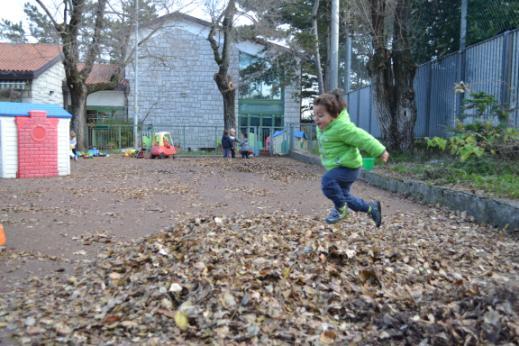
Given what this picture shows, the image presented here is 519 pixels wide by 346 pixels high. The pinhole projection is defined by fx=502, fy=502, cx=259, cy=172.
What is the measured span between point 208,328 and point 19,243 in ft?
10.8

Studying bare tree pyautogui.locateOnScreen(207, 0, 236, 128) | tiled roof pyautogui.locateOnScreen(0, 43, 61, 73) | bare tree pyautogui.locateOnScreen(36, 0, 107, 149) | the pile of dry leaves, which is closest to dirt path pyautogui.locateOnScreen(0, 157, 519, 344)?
the pile of dry leaves

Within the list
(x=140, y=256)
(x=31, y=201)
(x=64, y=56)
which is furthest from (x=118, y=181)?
(x=64, y=56)

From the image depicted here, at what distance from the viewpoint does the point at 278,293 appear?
125 inches

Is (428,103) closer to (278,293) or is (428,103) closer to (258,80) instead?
(278,293)

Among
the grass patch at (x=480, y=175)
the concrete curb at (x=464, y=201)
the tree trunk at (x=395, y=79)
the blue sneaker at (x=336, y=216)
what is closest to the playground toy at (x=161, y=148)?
the tree trunk at (x=395, y=79)

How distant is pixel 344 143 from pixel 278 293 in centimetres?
222

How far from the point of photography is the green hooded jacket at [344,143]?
480cm

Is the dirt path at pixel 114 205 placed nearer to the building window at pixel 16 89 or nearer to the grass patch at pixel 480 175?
the grass patch at pixel 480 175

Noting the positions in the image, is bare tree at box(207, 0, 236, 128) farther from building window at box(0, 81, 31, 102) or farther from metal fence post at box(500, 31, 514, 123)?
metal fence post at box(500, 31, 514, 123)

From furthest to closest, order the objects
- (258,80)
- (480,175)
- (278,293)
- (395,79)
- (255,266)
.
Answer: (258,80), (395,79), (480,175), (255,266), (278,293)

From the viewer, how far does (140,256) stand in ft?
13.4

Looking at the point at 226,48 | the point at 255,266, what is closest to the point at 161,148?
the point at 226,48

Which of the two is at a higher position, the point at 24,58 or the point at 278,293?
the point at 24,58

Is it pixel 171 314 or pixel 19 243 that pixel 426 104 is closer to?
pixel 19 243
